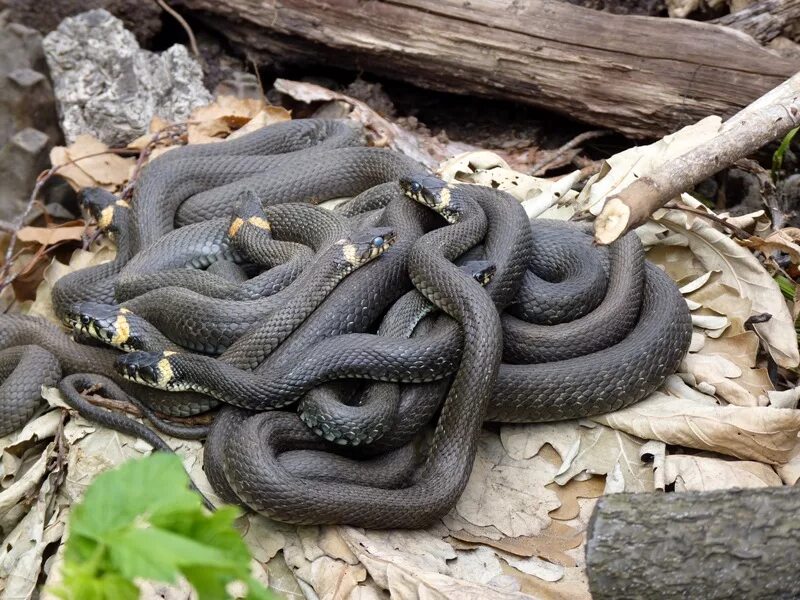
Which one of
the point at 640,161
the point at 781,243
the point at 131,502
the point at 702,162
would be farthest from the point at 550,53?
the point at 131,502

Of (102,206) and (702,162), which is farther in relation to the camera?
(102,206)

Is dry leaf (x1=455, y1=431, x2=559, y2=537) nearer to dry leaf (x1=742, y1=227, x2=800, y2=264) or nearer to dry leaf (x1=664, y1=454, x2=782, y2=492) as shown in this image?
dry leaf (x1=664, y1=454, x2=782, y2=492)

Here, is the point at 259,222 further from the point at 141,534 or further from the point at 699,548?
the point at 141,534

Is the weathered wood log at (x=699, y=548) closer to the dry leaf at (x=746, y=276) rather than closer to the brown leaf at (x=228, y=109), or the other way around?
the dry leaf at (x=746, y=276)

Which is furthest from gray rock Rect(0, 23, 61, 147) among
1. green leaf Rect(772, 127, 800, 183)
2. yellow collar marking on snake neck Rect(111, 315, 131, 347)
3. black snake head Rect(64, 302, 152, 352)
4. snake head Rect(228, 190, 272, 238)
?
green leaf Rect(772, 127, 800, 183)

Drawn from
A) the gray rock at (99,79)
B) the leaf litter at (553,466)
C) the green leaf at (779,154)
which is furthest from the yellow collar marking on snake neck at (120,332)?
the green leaf at (779,154)

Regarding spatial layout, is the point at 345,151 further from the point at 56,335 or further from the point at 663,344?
the point at 663,344
